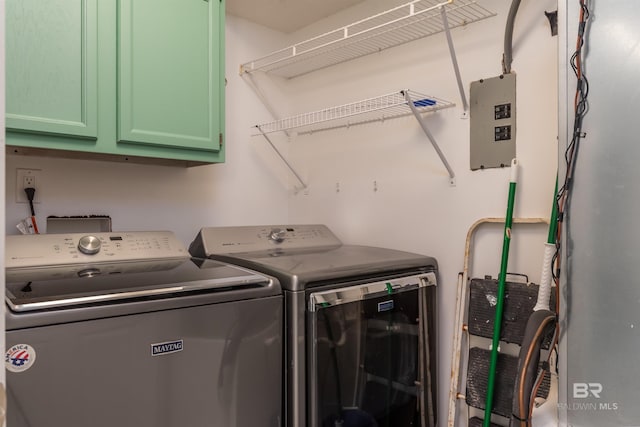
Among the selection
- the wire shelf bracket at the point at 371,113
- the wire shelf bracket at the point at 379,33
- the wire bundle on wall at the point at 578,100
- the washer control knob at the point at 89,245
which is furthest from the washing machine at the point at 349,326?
the wire shelf bracket at the point at 379,33

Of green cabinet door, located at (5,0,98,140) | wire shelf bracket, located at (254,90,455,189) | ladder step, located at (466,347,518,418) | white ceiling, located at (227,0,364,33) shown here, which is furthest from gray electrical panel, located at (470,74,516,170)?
green cabinet door, located at (5,0,98,140)

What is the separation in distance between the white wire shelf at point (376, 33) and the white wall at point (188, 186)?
0.65 ft

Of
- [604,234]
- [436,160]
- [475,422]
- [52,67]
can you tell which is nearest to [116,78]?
[52,67]

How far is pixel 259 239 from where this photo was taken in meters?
2.13

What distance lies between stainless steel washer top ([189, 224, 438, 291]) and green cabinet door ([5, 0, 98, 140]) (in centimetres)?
70

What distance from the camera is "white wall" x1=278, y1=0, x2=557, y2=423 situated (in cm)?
175

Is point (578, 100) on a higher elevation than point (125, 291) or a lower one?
higher

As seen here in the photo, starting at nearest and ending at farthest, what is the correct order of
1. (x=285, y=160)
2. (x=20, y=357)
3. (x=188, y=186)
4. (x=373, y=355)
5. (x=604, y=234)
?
(x=20, y=357)
(x=604, y=234)
(x=373, y=355)
(x=188, y=186)
(x=285, y=160)

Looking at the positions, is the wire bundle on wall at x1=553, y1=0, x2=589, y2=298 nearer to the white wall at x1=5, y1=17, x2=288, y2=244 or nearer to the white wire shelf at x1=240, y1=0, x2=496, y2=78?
the white wire shelf at x1=240, y1=0, x2=496, y2=78

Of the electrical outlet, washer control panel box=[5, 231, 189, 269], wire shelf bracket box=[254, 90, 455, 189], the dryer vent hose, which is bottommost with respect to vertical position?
the dryer vent hose

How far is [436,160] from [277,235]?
874mm

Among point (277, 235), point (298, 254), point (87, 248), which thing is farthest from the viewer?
point (277, 235)

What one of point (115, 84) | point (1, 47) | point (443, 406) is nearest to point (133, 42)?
point (115, 84)

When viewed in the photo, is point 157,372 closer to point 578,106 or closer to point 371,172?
point 578,106
